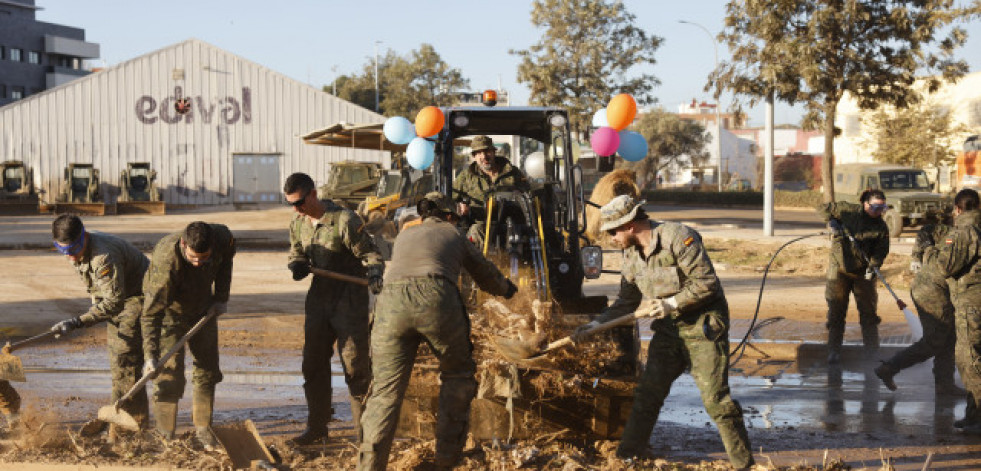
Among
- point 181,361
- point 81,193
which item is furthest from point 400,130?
point 81,193

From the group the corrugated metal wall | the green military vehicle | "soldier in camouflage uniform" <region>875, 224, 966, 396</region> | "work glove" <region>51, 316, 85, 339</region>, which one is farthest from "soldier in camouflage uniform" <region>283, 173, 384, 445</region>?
the corrugated metal wall

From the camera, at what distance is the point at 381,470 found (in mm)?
5773

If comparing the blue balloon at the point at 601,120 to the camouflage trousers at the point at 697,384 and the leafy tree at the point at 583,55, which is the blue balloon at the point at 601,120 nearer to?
the camouflage trousers at the point at 697,384

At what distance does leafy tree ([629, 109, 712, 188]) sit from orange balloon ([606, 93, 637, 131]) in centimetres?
5625

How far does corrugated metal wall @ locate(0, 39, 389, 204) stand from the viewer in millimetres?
37312

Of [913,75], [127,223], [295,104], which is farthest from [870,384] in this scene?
[295,104]

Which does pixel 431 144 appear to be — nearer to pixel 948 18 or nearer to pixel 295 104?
pixel 948 18

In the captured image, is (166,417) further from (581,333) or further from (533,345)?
(581,333)

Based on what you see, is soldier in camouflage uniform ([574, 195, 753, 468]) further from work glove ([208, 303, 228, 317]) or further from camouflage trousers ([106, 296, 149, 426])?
camouflage trousers ([106, 296, 149, 426])

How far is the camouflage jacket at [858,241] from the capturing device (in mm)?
9930

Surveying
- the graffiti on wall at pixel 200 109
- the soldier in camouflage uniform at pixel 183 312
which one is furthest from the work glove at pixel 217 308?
the graffiti on wall at pixel 200 109

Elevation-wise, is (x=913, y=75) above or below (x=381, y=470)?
above

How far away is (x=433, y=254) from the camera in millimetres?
5801

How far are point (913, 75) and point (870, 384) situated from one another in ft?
66.0
